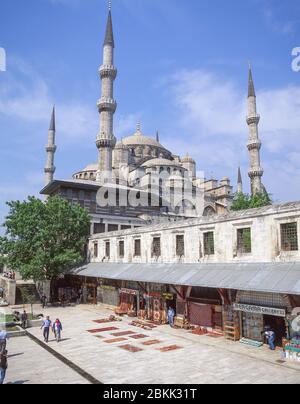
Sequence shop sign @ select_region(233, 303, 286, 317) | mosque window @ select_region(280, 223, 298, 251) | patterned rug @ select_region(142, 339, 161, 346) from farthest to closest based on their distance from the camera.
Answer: patterned rug @ select_region(142, 339, 161, 346), mosque window @ select_region(280, 223, 298, 251), shop sign @ select_region(233, 303, 286, 317)

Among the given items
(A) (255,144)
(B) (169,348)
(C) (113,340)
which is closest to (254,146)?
(A) (255,144)

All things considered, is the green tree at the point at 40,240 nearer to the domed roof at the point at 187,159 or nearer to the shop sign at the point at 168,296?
the shop sign at the point at 168,296

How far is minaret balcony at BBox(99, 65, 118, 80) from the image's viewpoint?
50344mm

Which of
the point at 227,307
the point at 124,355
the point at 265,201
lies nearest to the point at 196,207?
the point at 265,201

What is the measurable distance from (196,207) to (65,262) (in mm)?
36482

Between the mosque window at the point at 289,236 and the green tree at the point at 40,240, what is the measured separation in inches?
793

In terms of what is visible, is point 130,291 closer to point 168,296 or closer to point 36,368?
point 168,296

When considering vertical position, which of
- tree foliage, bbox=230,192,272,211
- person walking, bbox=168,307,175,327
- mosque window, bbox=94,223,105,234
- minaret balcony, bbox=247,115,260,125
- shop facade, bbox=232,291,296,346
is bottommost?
person walking, bbox=168,307,175,327

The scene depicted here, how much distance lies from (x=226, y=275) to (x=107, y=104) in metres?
38.3

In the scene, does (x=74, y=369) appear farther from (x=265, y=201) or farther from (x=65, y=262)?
(x=265, y=201)

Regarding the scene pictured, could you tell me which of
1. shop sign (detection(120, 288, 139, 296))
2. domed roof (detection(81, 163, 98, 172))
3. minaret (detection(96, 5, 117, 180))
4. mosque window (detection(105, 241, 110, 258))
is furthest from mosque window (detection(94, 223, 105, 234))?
domed roof (detection(81, 163, 98, 172))

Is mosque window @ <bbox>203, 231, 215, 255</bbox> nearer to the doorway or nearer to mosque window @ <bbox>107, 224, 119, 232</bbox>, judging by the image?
the doorway

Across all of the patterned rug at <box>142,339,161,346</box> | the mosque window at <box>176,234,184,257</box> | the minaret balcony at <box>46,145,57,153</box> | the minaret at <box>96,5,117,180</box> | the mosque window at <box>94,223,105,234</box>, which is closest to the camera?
the patterned rug at <box>142,339,161,346</box>

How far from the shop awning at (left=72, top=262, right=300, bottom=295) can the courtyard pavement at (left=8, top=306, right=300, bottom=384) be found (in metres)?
2.84
